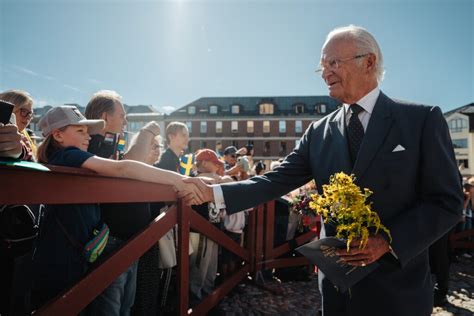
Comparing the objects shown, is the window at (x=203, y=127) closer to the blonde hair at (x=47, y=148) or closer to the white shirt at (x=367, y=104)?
the blonde hair at (x=47, y=148)

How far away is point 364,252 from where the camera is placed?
146 centimetres

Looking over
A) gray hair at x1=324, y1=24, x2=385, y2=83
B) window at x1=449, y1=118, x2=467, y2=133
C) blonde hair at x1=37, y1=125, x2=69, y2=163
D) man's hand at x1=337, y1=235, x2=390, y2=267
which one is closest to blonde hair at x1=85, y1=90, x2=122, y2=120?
blonde hair at x1=37, y1=125, x2=69, y2=163

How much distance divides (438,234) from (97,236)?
200 centimetres

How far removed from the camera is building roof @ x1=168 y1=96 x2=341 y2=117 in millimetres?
46844

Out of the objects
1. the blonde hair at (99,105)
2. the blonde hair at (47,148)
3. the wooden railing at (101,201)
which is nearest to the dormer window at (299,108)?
the wooden railing at (101,201)

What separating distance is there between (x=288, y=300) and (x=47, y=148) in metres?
3.82

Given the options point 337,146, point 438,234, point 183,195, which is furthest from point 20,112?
point 438,234

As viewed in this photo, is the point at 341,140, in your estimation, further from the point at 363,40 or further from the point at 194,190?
the point at 194,190

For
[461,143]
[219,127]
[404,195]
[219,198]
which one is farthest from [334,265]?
[461,143]

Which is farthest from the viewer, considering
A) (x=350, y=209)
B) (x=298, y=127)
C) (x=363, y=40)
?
(x=298, y=127)

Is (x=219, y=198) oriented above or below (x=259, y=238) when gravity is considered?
above

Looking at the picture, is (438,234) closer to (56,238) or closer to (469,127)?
(56,238)

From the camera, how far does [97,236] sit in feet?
6.40

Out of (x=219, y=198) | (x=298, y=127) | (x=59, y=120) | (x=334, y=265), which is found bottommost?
(x=334, y=265)
